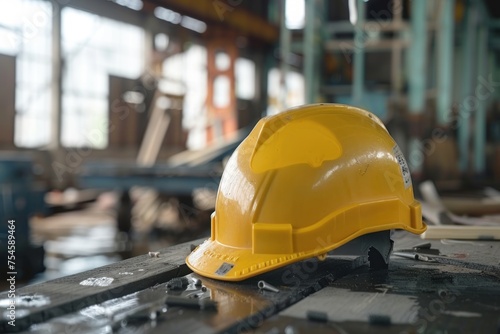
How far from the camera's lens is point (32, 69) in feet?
40.0

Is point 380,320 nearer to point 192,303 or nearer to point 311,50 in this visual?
point 192,303

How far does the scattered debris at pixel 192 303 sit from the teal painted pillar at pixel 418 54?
6.52 metres

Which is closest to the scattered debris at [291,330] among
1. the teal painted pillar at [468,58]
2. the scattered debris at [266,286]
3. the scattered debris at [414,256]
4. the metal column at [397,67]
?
the scattered debris at [266,286]

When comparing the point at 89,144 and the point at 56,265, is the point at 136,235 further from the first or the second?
the point at 89,144

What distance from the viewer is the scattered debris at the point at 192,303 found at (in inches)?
58.6

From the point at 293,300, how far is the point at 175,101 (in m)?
11.8

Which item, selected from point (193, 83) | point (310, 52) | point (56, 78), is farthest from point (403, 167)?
point (193, 83)

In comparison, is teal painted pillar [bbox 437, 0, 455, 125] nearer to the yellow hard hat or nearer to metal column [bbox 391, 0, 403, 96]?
metal column [bbox 391, 0, 403, 96]

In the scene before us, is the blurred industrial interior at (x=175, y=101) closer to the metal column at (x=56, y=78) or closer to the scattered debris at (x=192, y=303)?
the metal column at (x=56, y=78)

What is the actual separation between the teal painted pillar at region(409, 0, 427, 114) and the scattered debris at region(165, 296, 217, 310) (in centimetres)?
652

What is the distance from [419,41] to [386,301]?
21.7 ft

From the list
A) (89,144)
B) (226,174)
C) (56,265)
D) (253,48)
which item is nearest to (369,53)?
(56,265)

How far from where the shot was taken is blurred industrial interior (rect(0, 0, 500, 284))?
7273mm

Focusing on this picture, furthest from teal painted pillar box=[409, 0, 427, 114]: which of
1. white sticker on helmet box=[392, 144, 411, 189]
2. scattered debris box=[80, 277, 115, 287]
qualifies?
scattered debris box=[80, 277, 115, 287]
